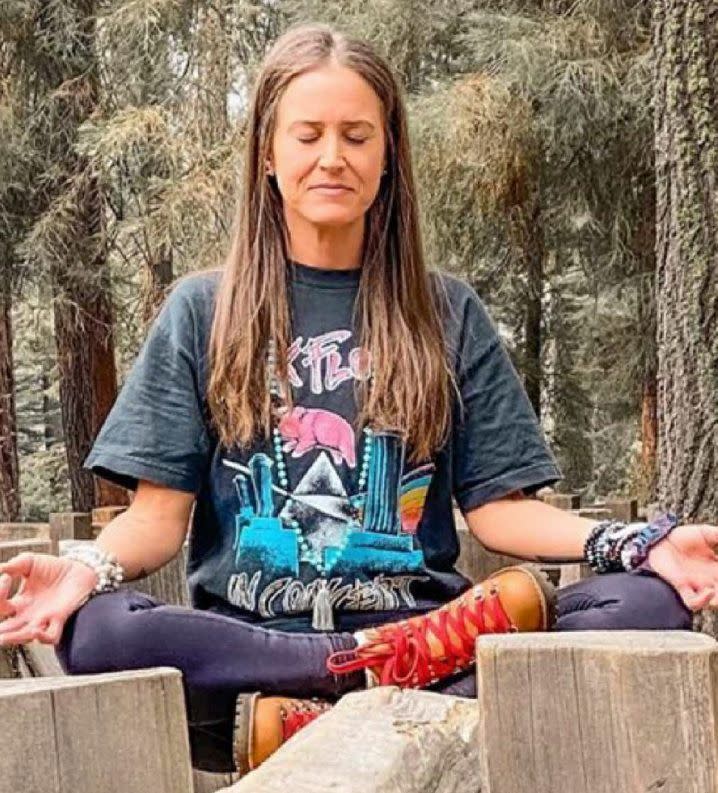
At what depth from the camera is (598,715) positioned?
1240mm

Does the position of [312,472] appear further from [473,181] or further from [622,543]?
[473,181]

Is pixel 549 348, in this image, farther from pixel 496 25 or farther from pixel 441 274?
pixel 441 274

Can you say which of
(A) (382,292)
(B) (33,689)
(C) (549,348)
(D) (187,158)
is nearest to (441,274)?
(A) (382,292)

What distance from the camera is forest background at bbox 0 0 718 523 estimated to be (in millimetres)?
3801

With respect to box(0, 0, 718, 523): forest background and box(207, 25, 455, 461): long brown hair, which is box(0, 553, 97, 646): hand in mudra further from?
box(0, 0, 718, 523): forest background

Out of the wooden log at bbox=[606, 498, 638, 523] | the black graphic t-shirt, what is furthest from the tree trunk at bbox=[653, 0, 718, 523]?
the black graphic t-shirt

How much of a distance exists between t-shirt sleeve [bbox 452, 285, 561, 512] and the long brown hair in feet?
0.19

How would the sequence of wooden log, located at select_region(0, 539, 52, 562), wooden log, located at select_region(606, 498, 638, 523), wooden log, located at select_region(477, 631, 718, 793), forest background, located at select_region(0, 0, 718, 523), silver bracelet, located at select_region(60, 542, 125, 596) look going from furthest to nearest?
wooden log, located at select_region(606, 498, 638, 523), forest background, located at select_region(0, 0, 718, 523), wooden log, located at select_region(0, 539, 52, 562), silver bracelet, located at select_region(60, 542, 125, 596), wooden log, located at select_region(477, 631, 718, 793)

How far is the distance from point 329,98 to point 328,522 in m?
0.60

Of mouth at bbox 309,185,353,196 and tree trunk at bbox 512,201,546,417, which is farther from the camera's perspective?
tree trunk at bbox 512,201,546,417

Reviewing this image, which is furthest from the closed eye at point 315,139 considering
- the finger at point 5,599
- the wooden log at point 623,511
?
Answer: the wooden log at point 623,511

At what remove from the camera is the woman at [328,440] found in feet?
6.36

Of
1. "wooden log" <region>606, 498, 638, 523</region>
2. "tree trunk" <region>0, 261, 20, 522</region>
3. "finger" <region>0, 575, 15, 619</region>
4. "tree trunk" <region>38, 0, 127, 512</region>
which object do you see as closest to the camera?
"finger" <region>0, 575, 15, 619</region>

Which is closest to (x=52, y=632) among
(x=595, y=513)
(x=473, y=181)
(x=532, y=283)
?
(x=595, y=513)
